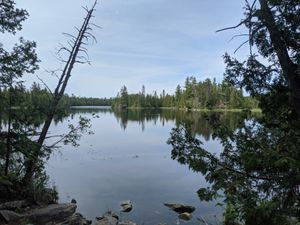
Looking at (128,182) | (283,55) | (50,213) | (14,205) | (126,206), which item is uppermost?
(283,55)

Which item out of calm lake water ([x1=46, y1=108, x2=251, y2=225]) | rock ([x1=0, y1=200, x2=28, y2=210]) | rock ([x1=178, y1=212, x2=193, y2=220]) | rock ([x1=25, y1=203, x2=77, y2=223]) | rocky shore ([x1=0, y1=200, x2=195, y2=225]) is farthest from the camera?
calm lake water ([x1=46, y1=108, x2=251, y2=225])

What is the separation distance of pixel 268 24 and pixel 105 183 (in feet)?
58.7

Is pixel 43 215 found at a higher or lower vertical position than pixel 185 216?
higher

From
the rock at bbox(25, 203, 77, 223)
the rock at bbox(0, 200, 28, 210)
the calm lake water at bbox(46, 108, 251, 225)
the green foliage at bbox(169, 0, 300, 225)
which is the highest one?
the green foliage at bbox(169, 0, 300, 225)

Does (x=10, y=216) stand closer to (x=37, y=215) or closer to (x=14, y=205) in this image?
(x=37, y=215)

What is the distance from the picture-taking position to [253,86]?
232 inches

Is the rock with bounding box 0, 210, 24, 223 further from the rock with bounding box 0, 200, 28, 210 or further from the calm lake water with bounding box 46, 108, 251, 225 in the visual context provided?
the calm lake water with bounding box 46, 108, 251, 225

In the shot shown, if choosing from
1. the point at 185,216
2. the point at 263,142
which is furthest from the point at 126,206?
the point at 263,142

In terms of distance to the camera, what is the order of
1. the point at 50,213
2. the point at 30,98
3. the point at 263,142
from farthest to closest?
the point at 30,98
the point at 50,213
the point at 263,142

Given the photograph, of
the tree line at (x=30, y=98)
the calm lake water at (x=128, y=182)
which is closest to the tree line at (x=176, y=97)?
the calm lake water at (x=128, y=182)

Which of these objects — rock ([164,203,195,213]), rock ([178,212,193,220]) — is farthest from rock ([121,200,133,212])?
rock ([178,212,193,220])

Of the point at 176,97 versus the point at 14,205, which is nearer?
the point at 14,205

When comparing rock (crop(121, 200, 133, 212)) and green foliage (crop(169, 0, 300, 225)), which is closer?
green foliage (crop(169, 0, 300, 225))

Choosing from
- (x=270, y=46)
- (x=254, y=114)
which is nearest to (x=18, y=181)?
(x=254, y=114)
